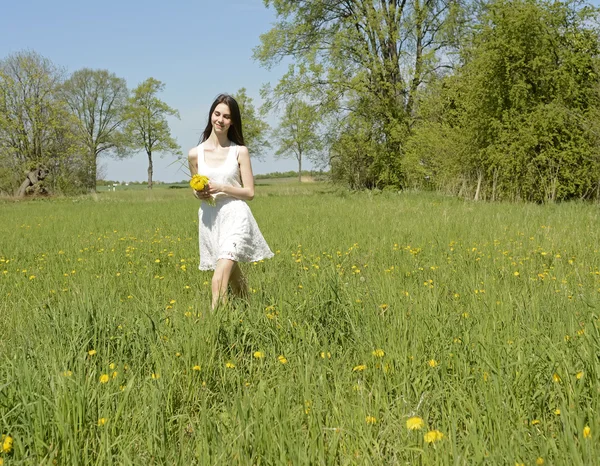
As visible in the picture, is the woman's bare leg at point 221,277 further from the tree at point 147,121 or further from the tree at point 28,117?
the tree at point 147,121

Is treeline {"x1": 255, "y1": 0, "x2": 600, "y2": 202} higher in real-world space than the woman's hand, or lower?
higher

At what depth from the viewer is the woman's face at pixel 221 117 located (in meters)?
4.12

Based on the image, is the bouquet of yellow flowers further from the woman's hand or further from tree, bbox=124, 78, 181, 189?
tree, bbox=124, 78, 181, 189

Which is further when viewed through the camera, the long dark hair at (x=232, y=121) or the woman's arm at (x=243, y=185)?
the long dark hair at (x=232, y=121)

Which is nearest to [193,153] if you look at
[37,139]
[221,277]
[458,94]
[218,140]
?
[218,140]

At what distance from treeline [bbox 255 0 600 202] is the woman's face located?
37.9 feet

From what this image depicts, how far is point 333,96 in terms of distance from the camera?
2356 cm

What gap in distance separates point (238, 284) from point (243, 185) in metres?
0.81

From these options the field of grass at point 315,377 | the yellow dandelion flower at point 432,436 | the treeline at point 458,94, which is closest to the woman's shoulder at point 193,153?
the field of grass at point 315,377

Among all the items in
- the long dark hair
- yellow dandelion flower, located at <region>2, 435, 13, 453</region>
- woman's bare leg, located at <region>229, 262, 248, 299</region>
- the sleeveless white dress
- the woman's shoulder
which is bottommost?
yellow dandelion flower, located at <region>2, 435, 13, 453</region>

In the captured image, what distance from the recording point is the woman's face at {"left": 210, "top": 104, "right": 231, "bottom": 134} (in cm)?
412

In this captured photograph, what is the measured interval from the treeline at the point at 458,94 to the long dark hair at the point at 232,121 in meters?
11.4

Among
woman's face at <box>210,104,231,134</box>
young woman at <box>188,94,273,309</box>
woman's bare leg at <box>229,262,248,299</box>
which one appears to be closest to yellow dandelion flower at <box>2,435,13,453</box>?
young woman at <box>188,94,273,309</box>

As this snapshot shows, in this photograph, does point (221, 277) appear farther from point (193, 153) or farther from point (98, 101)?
point (98, 101)
